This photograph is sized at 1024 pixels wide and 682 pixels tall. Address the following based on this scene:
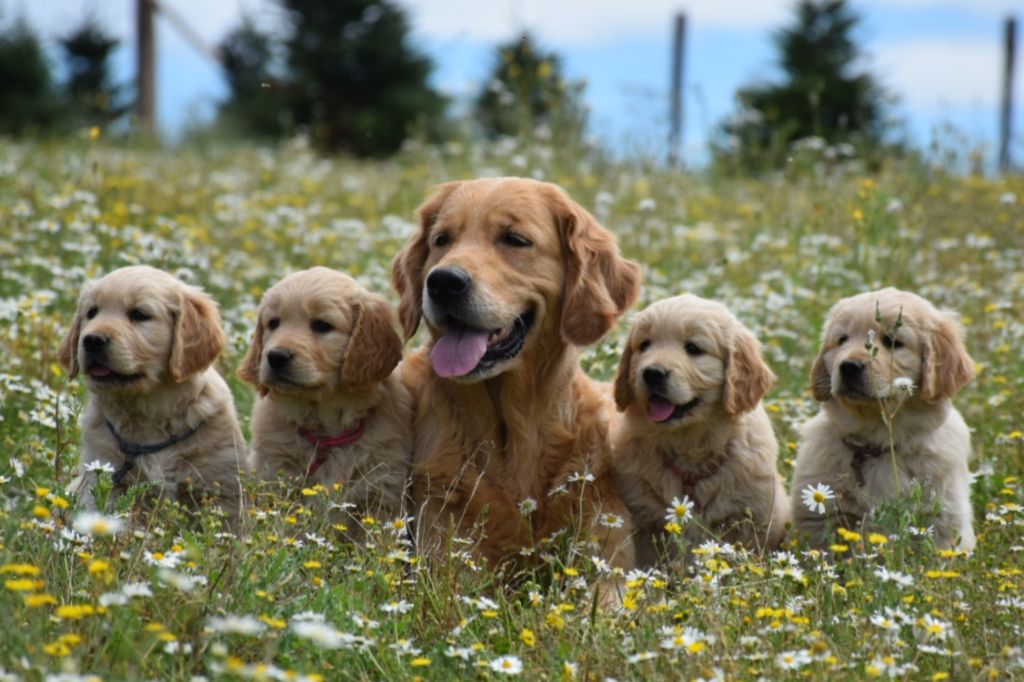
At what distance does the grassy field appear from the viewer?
299cm

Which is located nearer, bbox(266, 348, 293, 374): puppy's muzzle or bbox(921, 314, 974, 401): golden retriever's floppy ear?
bbox(266, 348, 293, 374): puppy's muzzle

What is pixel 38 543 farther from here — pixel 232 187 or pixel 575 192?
pixel 232 187

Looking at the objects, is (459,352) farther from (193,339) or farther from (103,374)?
(103,374)

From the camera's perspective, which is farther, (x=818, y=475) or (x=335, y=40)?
(x=335, y=40)

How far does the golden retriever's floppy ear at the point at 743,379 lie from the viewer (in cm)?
454

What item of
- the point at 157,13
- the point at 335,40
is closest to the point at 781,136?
the point at 157,13

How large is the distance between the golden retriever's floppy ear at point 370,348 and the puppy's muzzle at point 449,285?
0.46 metres

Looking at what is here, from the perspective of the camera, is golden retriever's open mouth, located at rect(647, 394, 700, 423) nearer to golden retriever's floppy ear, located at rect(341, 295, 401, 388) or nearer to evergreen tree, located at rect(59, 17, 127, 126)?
golden retriever's floppy ear, located at rect(341, 295, 401, 388)

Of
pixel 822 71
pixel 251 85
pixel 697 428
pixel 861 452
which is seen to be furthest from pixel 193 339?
pixel 251 85

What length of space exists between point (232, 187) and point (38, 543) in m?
7.37

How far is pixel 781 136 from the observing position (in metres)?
8.77

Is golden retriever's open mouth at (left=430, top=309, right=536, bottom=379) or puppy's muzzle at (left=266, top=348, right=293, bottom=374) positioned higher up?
golden retriever's open mouth at (left=430, top=309, right=536, bottom=379)

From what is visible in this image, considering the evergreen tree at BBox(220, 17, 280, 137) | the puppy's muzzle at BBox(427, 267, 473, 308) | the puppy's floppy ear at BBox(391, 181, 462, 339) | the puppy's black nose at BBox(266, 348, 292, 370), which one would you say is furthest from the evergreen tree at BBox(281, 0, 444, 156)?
the puppy's muzzle at BBox(427, 267, 473, 308)

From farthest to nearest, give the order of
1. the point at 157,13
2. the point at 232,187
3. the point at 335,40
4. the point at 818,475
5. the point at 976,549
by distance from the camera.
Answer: the point at 335,40
the point at 157,13
the point at 232,187
the point at 818,475
the point at 976,549
